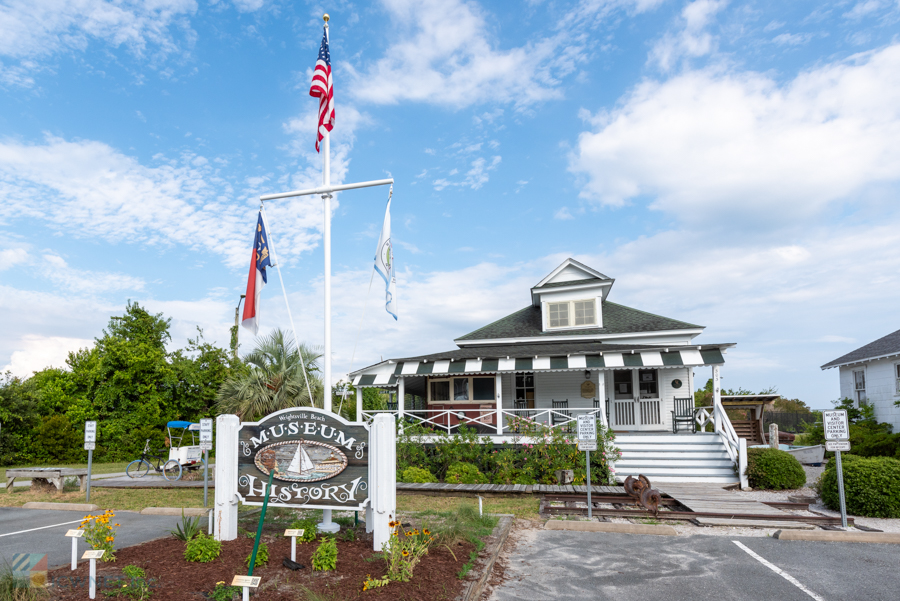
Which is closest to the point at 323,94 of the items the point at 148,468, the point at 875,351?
the point at 148,468

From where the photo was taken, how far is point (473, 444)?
15227mm

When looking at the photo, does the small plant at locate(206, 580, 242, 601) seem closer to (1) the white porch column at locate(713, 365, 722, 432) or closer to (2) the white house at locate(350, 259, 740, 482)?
(2) the white house at locate(350, 259, 740, 482)

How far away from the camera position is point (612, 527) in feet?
29.6

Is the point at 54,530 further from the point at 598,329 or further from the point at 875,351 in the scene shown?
the point at 875,351

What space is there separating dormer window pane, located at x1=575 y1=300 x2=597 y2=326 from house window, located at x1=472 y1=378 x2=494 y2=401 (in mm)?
4910

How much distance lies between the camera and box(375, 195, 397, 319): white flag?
8.71 metres

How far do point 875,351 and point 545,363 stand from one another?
13.9 meters

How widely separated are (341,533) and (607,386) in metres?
14.2

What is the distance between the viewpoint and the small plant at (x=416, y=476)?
46.7 ft

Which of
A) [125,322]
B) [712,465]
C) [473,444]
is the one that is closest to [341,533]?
[473,444]

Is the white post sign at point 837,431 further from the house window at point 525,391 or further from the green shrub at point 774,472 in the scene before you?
the house window at point 525,391

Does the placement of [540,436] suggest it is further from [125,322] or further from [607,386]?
[125,322]

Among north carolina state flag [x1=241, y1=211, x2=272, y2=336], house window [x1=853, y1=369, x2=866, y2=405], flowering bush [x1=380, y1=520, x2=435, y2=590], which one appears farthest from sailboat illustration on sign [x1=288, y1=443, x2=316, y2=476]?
house window [x1=853, y1=369, x2=866, y2=405]

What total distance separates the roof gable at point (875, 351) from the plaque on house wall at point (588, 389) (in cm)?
1026
